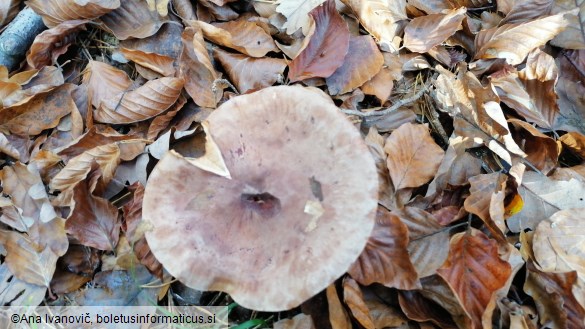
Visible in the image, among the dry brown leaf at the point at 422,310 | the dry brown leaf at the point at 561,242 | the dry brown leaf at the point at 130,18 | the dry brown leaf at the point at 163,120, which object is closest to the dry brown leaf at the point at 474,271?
the dry brown leaf at the point at 422,310

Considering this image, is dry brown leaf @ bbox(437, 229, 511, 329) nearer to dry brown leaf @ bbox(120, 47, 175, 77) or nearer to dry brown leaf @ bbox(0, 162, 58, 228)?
dry brown leaf @ bbox(120, 47, 175, 77)

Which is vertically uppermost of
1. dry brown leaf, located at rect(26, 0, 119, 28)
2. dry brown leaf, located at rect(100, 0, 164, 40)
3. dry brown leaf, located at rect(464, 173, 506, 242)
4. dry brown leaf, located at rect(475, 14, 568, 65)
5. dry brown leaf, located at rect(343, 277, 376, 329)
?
dry brown leaf, located at rect(26, 0, 119, 28)

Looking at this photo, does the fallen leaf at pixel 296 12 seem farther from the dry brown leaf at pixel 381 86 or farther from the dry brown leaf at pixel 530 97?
the dry brown leaf at pixel 530 97

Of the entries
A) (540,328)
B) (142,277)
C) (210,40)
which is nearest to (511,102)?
(540,328)

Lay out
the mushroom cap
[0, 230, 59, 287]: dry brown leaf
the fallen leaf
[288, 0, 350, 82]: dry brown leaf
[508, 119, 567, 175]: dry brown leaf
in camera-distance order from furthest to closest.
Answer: the fallen leaf
[288, 0, 350, 82]: dry brown leaf
[508, 119, 567, 175]: dry brown leaf
[0, 230, 59, 287]: dry brown leaf
the mushroom cap

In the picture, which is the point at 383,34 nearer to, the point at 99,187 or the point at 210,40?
the point at 210,40

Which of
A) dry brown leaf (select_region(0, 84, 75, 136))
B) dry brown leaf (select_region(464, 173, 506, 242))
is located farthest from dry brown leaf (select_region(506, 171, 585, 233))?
dry brown leaf (select_region(0, 84, 75, 136))
